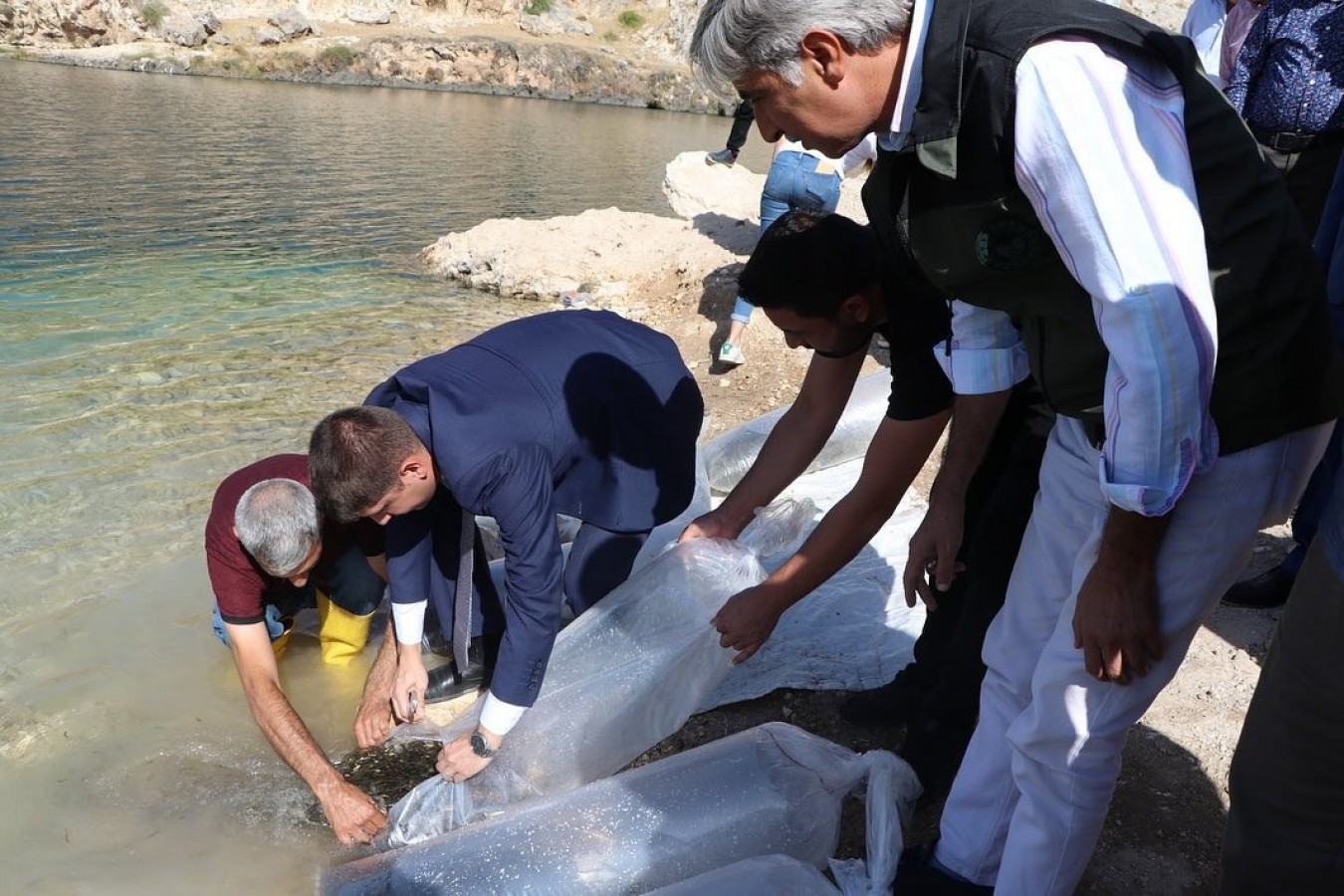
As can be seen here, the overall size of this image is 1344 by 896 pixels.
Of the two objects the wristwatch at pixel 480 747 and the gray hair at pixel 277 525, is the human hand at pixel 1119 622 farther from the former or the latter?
the gray hair at pixel 277 525

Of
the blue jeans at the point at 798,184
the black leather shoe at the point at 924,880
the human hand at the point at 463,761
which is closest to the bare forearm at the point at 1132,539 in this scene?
the black leather shoe at the point at 924,880

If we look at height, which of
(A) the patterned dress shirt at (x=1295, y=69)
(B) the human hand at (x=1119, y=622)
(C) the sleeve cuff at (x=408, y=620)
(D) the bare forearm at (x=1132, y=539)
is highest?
(A) the patterned dress shirt at (x=1295, y=69)

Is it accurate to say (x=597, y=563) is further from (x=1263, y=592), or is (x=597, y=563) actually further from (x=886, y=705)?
(x=1263, y=592)

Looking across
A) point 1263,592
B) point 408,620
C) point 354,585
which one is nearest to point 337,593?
point 354,585

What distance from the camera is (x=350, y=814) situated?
2531 millimetres

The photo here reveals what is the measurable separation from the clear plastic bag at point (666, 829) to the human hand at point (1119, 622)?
0.76m

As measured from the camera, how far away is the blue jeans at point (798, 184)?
551cm

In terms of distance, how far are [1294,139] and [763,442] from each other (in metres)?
2.06

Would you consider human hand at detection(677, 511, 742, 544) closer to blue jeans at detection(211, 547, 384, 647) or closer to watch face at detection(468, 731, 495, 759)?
watch face at detection(468, 731, 495, 759)

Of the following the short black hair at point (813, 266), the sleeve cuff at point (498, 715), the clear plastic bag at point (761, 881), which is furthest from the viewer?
the sleeve cuff at point (498, 715)

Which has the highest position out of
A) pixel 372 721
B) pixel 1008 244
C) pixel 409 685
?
pixel 1008 244

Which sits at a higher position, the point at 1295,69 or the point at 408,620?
the point at 1295,69

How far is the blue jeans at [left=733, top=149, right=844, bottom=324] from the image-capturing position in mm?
5512

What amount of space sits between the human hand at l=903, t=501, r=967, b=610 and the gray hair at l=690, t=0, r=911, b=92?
41.1 inches
